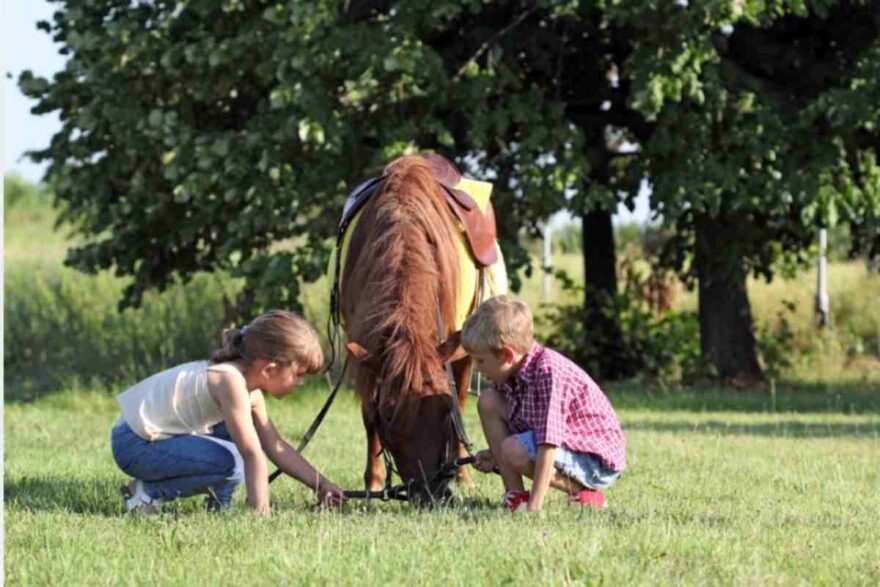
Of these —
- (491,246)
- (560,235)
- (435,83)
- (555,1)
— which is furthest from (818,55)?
(560,235)

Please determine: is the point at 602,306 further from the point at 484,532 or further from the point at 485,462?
the point at 484,532

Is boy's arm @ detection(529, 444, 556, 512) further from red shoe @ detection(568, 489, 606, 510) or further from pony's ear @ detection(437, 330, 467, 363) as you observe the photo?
pony's ear @ detection(437, 330, 467, 363)

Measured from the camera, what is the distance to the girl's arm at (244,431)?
20.9ft

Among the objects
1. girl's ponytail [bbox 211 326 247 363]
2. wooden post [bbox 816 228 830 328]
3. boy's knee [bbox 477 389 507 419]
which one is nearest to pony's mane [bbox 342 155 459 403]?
boy's knee [bbox 477 389 507 419]

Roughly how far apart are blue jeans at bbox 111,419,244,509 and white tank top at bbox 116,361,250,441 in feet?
0.17

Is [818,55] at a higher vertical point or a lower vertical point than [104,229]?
higher

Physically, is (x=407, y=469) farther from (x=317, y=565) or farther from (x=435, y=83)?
(x=435, y=83)

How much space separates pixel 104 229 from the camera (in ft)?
55.4

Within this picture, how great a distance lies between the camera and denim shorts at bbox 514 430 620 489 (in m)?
6.73

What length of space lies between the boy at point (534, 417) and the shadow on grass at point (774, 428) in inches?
189

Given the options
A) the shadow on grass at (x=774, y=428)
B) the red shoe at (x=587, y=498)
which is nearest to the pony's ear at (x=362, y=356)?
the red shoe at (x=587, y=498)

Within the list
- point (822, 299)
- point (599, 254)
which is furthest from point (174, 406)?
point (822, 299)

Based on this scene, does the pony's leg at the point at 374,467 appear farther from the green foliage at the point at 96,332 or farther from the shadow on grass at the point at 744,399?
the green foliage at the point at 96,332

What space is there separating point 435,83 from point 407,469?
8683mm
